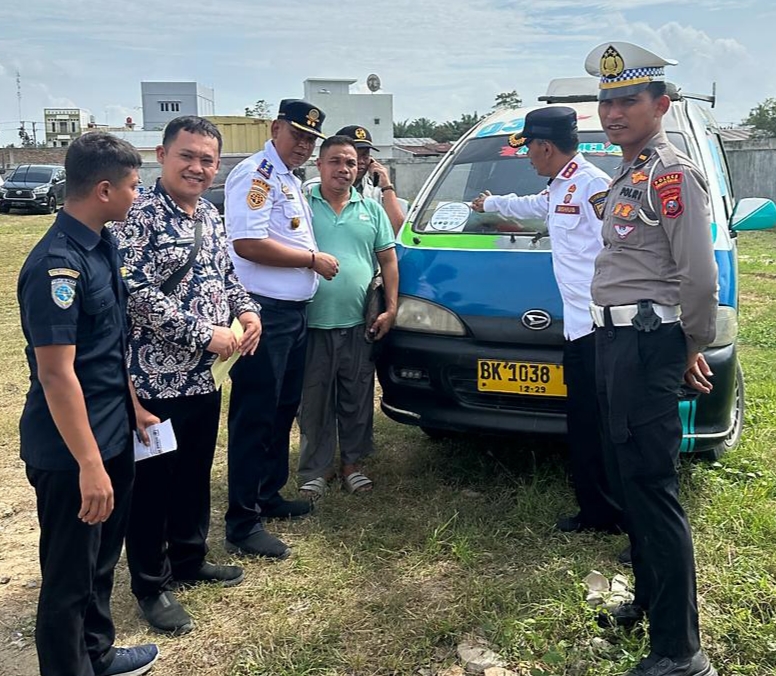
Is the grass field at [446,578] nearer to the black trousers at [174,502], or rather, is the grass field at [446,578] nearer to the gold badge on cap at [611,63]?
the black trousers at [174,502]

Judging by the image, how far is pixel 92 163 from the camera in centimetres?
217

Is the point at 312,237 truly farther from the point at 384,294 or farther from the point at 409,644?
the point at 409,644

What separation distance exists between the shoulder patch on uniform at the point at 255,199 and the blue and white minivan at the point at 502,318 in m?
0.93

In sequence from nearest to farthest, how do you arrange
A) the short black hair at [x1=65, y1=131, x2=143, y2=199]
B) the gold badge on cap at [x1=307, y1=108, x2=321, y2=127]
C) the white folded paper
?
the short black hair at [x1=65, y1=131, x2=143, y2=199]
the white folded paper
the gold badge on cap at [x1=307, y1=108, x2=321, y2=127]

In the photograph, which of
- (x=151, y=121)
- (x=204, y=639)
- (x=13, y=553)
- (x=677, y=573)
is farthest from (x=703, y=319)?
(x=151, y=121)

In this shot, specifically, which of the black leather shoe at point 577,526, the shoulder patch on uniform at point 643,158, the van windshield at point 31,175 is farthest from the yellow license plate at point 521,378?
the van windshield at point 31,175

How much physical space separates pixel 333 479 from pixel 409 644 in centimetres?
164

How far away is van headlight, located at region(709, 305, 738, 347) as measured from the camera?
336 centimetres

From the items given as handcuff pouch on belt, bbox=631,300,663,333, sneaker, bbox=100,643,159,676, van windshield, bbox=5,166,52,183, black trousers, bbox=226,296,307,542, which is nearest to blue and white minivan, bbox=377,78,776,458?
black trousers, bbox=226,296,307,542

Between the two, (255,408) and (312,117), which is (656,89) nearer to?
(312,117)

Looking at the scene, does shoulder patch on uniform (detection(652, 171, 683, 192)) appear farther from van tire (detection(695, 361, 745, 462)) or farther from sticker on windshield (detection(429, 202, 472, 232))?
sticker on windshield (detection(429, 202, 472, 232))

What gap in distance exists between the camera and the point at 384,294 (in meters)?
3.94

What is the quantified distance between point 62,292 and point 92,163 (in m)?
0.39

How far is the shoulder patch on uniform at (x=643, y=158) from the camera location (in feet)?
7.68
